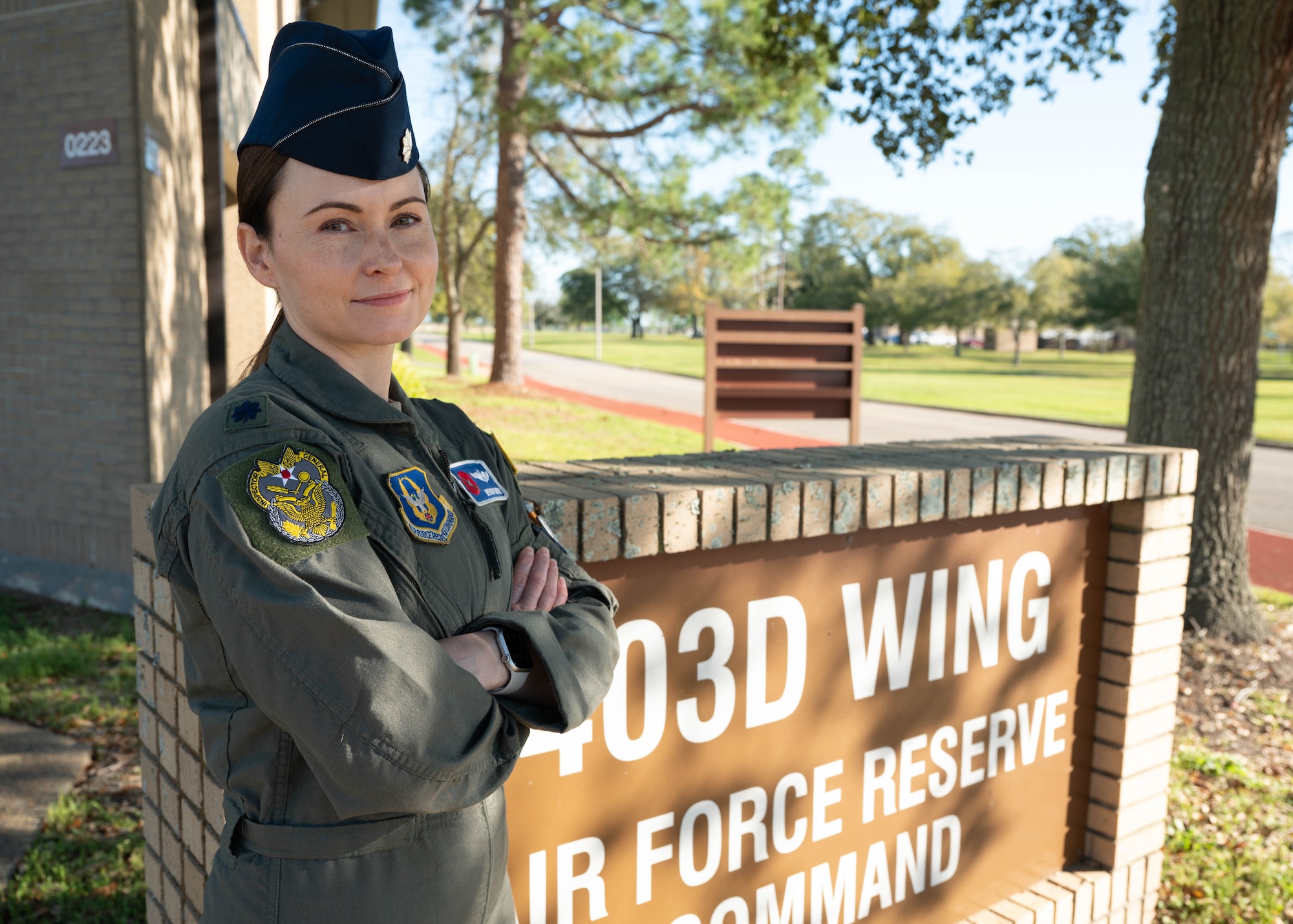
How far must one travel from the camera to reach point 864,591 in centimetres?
240

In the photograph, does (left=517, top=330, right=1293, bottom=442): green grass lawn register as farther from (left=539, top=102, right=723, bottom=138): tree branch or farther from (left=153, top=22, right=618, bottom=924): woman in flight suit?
(left=153, top=22, right=618, bottom=924): woman in flight suit

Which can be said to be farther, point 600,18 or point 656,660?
point 600,18

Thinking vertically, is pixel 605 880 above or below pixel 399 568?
below

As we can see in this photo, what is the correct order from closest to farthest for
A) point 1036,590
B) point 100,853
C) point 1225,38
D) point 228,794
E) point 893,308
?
point 228,794 < point 1036,590 < point 100,853 < point 1225,38 < point 893,308

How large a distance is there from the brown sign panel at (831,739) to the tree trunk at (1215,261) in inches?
127

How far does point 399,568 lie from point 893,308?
7371 centimetres

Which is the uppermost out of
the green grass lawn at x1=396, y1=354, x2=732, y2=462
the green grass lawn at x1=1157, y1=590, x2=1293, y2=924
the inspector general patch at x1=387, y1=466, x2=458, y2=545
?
the inspector general patch at x1=387, y1=466, x2=458, y2=545

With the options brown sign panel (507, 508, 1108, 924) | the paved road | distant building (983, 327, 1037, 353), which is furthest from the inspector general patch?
distant building (983, 327, 1037, 353)

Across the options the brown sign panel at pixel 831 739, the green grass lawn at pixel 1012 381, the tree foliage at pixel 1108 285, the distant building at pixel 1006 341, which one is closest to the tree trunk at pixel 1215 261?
the brown sign panel at pixel 831 739

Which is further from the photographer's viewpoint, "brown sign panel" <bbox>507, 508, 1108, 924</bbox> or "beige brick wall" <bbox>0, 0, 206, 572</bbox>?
"beige brick wall" <bbox>0, 0, 206, 572</bbox>

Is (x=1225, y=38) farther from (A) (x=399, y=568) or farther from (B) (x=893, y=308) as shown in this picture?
(B) (x=893, y=308)

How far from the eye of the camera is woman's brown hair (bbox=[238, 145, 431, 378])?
50.9 inches

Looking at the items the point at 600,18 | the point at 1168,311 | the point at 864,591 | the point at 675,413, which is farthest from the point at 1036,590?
the point at 675,413

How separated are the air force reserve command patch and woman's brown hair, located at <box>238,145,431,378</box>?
30 cm
